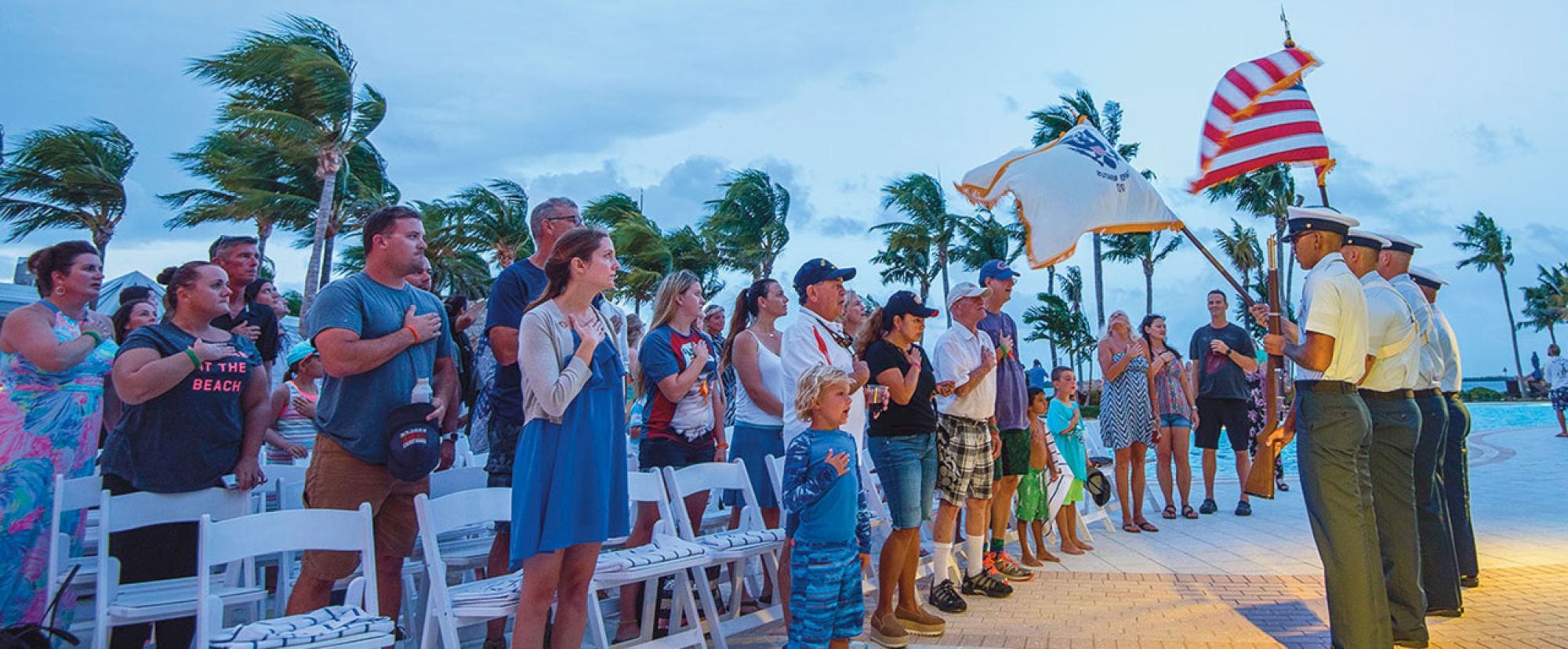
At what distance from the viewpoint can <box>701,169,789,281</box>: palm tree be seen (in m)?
37.8

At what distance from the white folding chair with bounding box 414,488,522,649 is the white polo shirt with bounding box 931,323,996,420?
8.70 feet

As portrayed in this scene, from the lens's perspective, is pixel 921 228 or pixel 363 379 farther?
pixel 921 228

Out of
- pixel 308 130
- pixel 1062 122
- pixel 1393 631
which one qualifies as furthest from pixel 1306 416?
pixel 1062 122

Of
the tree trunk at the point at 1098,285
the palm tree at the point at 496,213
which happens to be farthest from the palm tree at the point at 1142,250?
the palm tree at the point at 496,213

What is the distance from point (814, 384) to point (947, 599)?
181 cm

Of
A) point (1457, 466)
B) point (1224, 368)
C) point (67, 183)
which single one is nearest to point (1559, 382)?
point (1224, 368)

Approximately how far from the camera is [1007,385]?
5.98m

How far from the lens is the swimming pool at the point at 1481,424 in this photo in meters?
13.4

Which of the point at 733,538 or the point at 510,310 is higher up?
the point at 510,310

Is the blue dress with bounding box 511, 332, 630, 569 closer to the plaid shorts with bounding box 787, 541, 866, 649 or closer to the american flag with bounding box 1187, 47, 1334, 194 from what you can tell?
the plaid shorts with bounding box 787, 541, 866, 649

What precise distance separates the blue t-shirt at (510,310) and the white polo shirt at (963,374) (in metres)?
2.34

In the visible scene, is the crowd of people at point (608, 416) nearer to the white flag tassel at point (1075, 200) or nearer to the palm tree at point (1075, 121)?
the white flag tassel at point (1075, 200)

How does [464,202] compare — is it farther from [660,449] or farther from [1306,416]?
[1306,416]

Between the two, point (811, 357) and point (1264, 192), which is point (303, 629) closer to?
point (811, 357)
